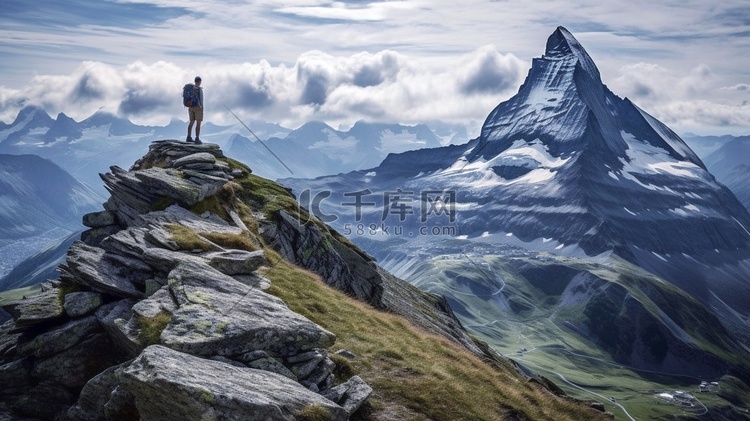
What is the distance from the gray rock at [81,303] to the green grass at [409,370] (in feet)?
31.2

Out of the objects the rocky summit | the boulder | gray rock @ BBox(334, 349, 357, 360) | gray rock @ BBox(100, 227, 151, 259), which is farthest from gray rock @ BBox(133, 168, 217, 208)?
the boulder

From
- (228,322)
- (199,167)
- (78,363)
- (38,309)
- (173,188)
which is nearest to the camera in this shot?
(228,322)

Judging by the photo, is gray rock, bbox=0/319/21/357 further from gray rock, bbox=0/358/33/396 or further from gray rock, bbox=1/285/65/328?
gray rock, bbox=0/358/33/396

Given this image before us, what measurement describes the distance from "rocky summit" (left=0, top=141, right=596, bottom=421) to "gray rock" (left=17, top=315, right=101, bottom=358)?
6 centimetres

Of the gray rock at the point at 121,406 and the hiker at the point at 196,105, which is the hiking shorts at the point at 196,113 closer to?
the hiker at the point at 196,105

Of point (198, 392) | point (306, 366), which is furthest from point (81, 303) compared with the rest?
point (198, 392)

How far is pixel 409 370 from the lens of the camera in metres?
34.9

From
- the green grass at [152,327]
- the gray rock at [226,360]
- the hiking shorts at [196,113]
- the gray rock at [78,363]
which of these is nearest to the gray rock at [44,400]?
the gray rock at [78,363]

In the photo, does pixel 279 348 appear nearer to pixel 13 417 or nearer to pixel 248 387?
pixel 248 387

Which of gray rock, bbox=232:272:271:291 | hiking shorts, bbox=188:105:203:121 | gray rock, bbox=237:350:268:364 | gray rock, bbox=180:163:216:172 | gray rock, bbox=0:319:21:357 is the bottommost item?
gray rock, bbox=0:319:21:357

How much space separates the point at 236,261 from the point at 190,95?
3007 cm

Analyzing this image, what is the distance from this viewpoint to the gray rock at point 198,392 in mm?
23469

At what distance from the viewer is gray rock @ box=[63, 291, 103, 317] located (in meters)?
33.9

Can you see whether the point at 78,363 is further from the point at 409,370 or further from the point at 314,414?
the point at 409,370
